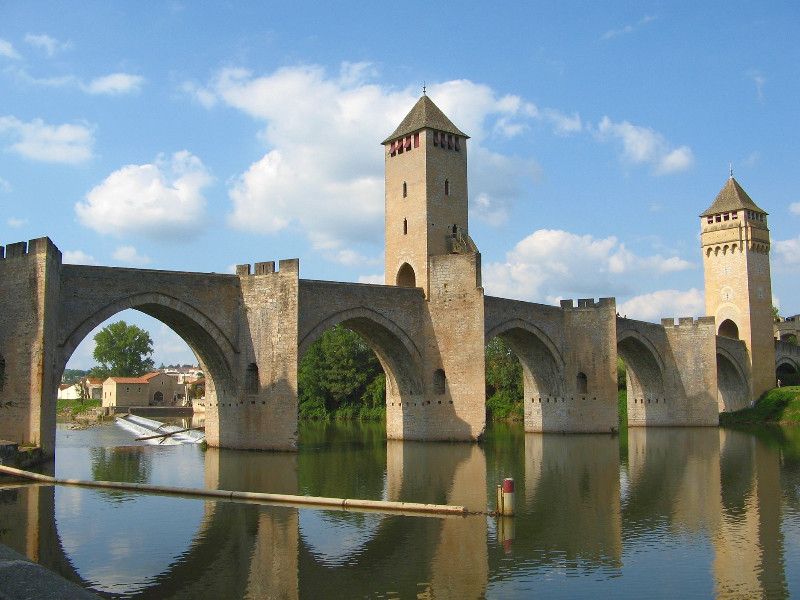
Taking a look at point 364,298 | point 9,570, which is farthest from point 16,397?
point 9,570

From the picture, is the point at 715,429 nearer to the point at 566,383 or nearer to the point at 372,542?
the point at 566,383

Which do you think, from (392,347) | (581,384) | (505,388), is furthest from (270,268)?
(505,388)

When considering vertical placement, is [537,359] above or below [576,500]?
above

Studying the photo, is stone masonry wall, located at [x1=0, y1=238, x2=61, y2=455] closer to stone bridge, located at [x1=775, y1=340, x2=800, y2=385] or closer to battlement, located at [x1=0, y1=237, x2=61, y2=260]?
battlement, located at [x1=0, y1=237, x2=61, y2=260]

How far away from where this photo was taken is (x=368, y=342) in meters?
29.1

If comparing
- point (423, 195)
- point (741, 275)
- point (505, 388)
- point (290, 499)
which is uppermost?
point (423, 195)

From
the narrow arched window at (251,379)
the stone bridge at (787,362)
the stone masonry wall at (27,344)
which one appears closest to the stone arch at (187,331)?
the narrow arched window at (251,379)

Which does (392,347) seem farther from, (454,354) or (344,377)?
(344,377)

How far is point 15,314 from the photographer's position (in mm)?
18891

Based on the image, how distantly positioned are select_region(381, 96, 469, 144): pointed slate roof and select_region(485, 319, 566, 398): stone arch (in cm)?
802

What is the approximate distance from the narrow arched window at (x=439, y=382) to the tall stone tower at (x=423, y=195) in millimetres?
3213

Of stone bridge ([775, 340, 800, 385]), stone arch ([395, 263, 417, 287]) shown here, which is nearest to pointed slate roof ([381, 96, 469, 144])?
stone arch ([395, 263, 417, 287])

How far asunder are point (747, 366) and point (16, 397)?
37.2 metres

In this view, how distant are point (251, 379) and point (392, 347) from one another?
19.4ft
